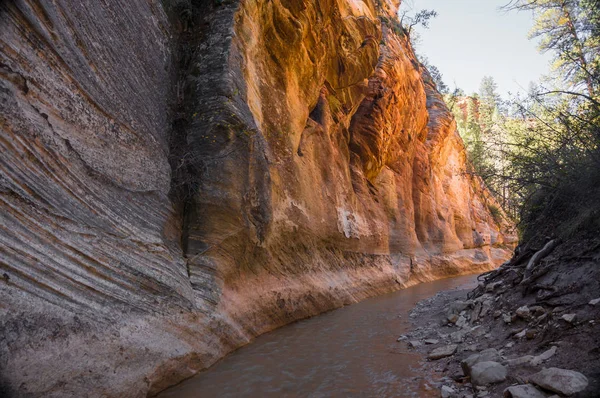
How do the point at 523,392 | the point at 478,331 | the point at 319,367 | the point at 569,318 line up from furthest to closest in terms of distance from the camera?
the point at 478,331
the point at 319,367
the point at 569,318
the point at 523,392

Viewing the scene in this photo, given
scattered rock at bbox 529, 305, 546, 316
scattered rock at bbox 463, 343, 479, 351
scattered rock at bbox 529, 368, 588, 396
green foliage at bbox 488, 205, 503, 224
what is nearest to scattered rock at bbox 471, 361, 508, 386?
scattered rock at bbox 529, 368, 588, 396

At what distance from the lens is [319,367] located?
494 cm

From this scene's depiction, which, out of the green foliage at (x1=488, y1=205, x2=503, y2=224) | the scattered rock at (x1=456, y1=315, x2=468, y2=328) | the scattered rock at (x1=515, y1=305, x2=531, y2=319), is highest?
the green foliage at (x1=488, y1=205, x2=503, y2=224)

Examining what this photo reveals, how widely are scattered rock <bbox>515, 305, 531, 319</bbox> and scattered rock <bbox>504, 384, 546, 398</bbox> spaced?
1781 millimetres

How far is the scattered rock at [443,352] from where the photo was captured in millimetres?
4727

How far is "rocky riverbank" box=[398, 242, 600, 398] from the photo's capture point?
3.01 metres

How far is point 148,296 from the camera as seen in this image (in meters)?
4.63

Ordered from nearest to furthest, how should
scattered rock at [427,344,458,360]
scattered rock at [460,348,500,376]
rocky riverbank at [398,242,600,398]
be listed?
rocky riverbank at [398,242,600,398], scattered rock at [460,348,500,376], scattered rock at [427,344,458,360]

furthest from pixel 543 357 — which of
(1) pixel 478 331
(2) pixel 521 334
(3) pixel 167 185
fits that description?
(3) pixel 167 185

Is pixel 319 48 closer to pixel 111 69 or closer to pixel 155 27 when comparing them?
pixel 155 27

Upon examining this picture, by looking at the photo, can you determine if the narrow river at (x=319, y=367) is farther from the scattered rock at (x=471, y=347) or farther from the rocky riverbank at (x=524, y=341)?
the scattered rock at (x=471, y=347)

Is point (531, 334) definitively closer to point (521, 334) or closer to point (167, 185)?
point (521, 334)

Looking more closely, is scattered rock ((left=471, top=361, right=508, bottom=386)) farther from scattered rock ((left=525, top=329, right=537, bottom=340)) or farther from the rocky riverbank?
scattered rock ((left=525, top=329, right=537, bottom=340))

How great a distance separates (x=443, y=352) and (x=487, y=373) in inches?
53.0
